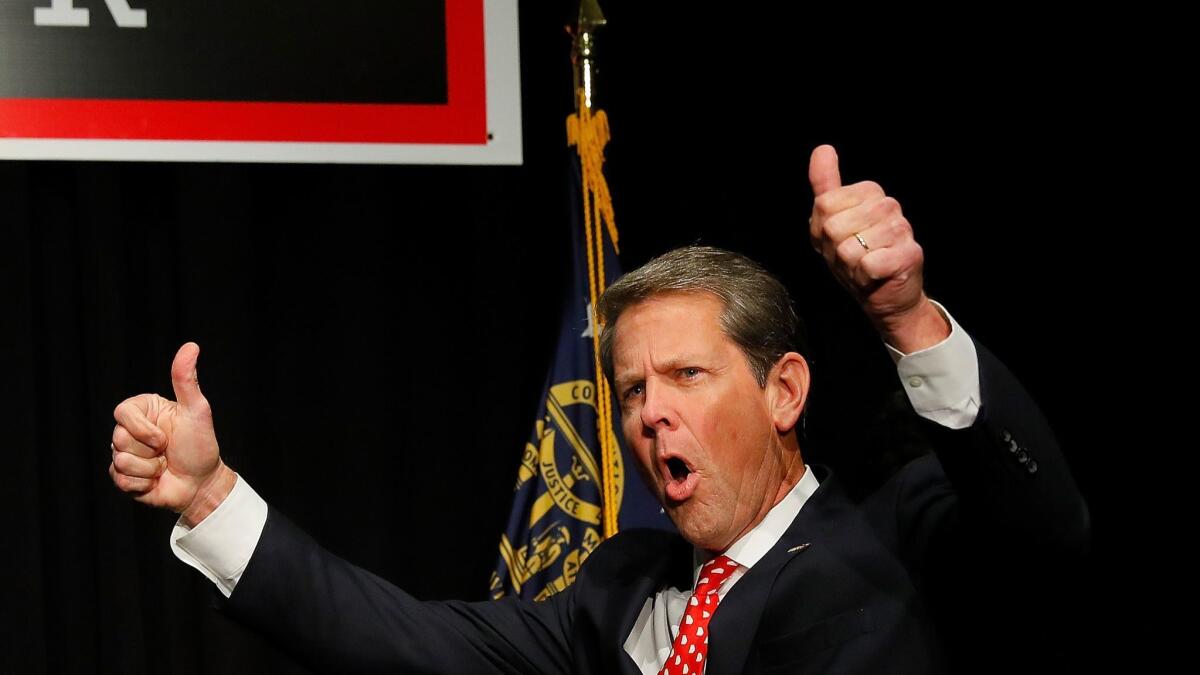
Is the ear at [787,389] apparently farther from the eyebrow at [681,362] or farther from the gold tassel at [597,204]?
the gold tassel at [597,204]

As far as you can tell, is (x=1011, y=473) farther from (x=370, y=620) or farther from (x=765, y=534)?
(x=370, y=620)

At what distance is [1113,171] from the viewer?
9.66 ft

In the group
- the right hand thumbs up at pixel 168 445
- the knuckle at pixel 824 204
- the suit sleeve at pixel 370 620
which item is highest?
the knuckle at pixel 824 204

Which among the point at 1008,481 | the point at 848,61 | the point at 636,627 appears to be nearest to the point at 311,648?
the point at 636,627

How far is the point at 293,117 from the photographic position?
2.09m

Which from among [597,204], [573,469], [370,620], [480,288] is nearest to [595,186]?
[597,204]

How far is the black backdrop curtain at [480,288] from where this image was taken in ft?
8.89

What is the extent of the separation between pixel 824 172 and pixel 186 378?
29.5 inches

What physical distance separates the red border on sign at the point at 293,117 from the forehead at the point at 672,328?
1.96ft

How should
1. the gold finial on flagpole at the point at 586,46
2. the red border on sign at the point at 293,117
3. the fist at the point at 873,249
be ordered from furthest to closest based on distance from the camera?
the gold finial on flagpole at the point at 586,46 < the red border on sign at the point at 293,117 < the fist at the point at 873,249

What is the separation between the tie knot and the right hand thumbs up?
61cm

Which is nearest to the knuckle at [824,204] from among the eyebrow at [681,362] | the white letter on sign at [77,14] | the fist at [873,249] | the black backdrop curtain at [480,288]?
the fist at [873,249]

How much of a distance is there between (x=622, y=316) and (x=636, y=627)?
0.41m

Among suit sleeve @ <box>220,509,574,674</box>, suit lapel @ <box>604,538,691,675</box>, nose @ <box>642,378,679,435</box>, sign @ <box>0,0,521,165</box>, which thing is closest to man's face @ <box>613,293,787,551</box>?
nose @ <box>642,378,679,435</box>
